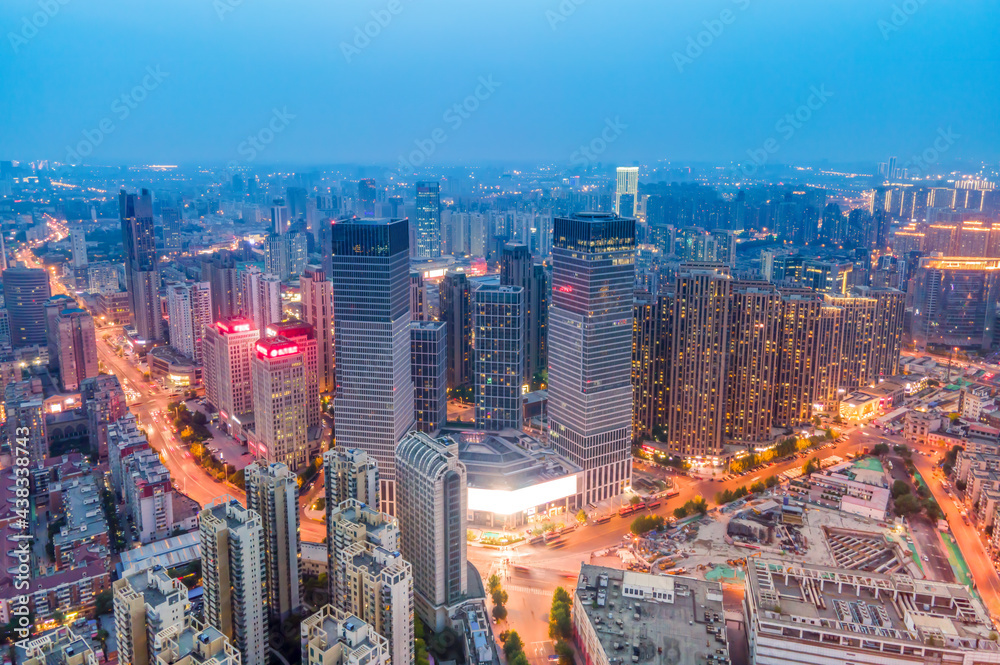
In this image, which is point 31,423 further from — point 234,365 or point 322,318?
point 322,318

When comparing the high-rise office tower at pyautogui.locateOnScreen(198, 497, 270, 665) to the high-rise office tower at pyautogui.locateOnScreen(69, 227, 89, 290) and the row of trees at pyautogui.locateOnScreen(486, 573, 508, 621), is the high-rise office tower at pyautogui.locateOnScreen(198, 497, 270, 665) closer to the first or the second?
the row of trees at pyautogui.locateOnScreen(486, 573, 508, 621)

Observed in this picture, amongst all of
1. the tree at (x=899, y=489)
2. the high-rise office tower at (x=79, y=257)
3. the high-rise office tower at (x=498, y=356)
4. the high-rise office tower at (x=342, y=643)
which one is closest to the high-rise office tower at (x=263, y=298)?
the high-rise office tower at (x=498, y=356)

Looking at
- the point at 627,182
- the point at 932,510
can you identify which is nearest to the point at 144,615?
the point at 932,510

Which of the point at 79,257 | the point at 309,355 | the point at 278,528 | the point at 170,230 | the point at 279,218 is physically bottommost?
the point at 278,528

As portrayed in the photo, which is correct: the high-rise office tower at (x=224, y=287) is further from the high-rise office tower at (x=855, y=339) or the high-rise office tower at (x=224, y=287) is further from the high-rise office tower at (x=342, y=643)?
the high-rise office tower at (x=342, y=643)

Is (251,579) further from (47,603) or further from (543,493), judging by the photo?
(543,493)

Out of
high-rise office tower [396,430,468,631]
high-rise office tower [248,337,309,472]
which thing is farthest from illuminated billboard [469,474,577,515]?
high-rise office tower [248,337,309,472]

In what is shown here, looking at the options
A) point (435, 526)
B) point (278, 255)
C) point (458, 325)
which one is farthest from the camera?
point (278, 255)
